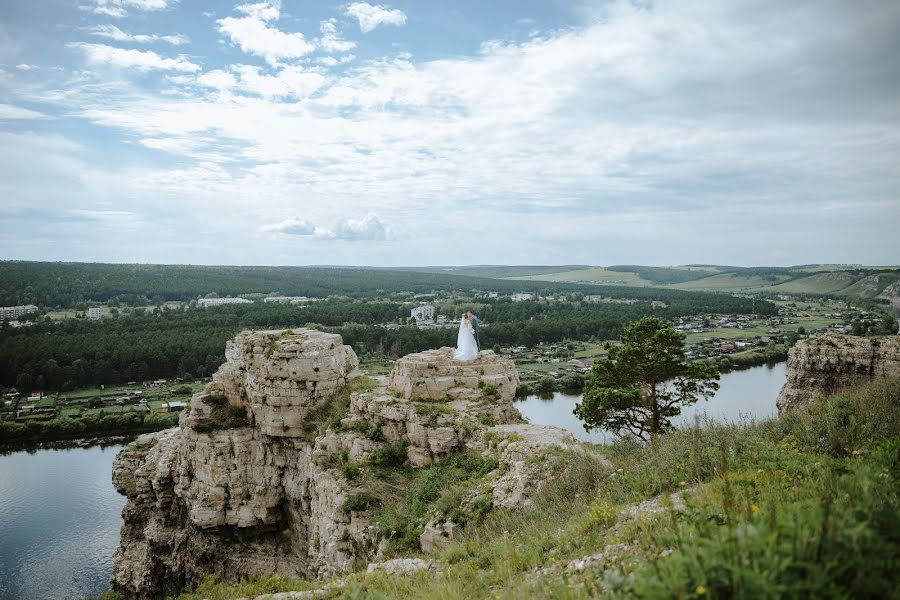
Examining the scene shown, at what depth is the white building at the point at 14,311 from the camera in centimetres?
8619

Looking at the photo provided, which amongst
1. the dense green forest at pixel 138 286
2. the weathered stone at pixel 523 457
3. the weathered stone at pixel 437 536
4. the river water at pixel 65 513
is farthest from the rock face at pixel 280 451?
the dense green forest at pixel 138 286

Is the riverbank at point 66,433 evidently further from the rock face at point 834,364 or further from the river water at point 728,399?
the rock face at point 834,364

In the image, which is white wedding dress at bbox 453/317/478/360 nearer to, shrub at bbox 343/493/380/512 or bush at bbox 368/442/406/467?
bush at bbox 368/442/406/467

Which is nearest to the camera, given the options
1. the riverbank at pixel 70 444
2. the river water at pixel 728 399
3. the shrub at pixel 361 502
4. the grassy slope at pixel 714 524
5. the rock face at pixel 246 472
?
the grassy slope at pixel 714 524

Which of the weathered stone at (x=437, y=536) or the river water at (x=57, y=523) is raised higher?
the weathered stone at (x=437, y=536)

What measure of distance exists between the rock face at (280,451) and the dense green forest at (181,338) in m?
38.4

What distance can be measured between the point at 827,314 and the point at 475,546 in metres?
101

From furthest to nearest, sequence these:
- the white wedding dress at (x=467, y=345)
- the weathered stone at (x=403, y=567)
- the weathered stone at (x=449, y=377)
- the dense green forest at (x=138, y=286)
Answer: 1. the dense green forest at (x=138, y=286)
2. the white wedding dress at (x=467, y=345)
3. the weathered stone at (x=449, y=377)
4. the weathered stone at (x=403, y=567)

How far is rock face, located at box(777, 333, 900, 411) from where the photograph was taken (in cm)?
1592

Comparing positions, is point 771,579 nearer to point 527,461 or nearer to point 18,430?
point 527,461

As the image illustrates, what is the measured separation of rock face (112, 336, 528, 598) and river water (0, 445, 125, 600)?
7.52 metres

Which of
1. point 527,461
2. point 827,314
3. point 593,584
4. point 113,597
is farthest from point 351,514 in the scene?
point 827,314

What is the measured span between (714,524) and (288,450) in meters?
13.9

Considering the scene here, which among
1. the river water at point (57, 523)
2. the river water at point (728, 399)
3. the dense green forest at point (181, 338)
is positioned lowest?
the river water at point (57, 523)
